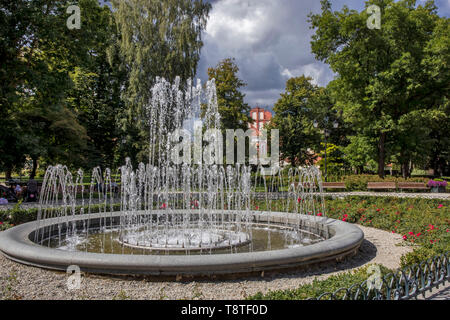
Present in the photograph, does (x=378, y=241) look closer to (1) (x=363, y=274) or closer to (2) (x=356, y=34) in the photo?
(1) (x=363, y=274)

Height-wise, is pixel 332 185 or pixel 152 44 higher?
pixel 152 44

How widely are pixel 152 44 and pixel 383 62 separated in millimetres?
14947

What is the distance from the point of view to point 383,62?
2070 centimetres

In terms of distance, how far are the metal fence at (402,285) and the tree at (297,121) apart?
21599mm

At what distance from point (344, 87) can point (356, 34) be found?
3.44 m

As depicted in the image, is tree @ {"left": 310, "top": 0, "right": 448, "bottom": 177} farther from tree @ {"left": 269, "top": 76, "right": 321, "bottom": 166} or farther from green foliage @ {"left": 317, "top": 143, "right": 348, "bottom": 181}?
green foliage @ {"left": 317, "top": 143, "right": 348, "bottom": 181}

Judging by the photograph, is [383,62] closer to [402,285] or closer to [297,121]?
[297,121]

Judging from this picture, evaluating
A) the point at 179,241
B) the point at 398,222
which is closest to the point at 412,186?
the point at 398,222

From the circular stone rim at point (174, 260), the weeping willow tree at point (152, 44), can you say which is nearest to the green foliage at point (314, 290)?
the circular stone rim at point (174, 260)

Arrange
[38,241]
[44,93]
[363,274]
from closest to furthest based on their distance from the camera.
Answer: [363,274] < [38,241] < [44,93]

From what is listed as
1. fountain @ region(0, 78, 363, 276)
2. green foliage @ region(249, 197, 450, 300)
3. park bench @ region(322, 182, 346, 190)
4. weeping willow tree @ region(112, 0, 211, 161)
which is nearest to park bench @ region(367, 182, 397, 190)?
park bench @ region(322, 182, 346, 190)

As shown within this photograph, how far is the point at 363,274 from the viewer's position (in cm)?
423

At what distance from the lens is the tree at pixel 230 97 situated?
24750mm
